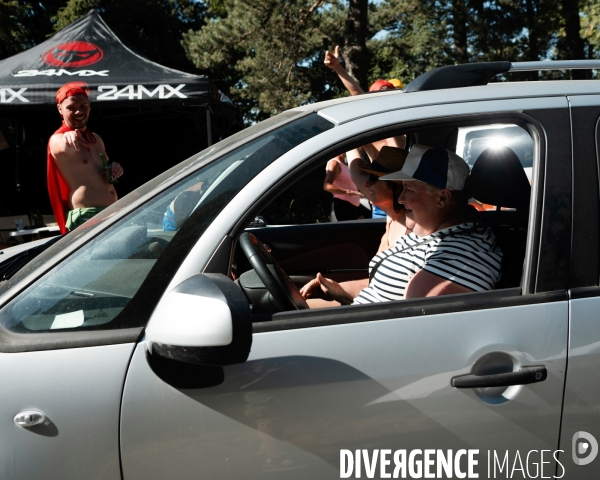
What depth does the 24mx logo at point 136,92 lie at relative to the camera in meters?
8.85

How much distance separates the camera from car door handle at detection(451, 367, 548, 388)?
1.58 meters

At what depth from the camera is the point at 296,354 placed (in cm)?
158

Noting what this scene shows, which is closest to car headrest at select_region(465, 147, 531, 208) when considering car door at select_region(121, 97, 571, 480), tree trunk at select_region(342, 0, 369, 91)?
car door at select_region(121, 97, 571, 480)

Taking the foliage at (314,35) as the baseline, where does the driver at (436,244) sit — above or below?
below

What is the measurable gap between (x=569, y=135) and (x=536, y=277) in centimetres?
38

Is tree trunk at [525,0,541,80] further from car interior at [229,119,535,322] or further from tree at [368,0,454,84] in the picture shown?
car interior at [229,119,535,322]

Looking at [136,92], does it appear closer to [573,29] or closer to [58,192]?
[58,192]

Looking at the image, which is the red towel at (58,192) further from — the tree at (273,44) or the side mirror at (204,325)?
the tree at (273,44)

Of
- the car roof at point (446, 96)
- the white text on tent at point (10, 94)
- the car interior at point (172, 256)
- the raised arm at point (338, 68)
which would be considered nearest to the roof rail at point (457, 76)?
the car roof at point (446, 96)

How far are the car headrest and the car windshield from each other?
2.55ft

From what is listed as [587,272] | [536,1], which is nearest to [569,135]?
[587,272]

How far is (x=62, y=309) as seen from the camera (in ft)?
5.45

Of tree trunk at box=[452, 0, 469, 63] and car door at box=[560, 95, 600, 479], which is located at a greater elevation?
tree trunk at box=[452, 0, 469, 63]

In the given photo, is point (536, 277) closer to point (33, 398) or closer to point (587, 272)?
point (587, 272)
